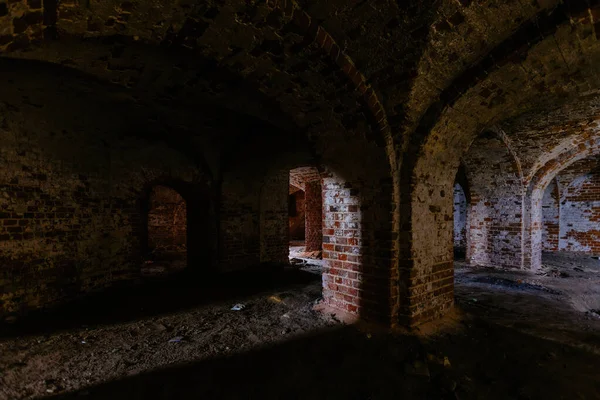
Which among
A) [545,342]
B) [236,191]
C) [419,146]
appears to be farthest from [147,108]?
Answer: [545,342]

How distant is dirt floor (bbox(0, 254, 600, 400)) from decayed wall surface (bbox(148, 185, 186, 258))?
6.11 metres

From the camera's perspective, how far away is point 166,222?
34.8 feet

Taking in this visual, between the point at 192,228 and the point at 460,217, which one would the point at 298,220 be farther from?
the point at 192,228

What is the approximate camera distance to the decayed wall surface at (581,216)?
33.3ft

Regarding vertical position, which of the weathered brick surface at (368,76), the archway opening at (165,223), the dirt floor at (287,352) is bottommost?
the dirt floor at (287,352)

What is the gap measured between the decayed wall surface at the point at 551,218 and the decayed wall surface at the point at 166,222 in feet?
41.2

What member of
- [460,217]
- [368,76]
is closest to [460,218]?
[460,217]

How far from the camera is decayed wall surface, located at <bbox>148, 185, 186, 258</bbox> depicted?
10.4m

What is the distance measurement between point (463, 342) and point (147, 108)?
16.3 feet

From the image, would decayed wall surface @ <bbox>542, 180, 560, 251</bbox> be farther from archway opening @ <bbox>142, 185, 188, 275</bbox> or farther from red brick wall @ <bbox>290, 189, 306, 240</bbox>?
archway opening @ <bbox>142, 185, 188, 275</bbox>

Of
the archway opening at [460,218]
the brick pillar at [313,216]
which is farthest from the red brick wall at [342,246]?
the archway opening at [460,218]

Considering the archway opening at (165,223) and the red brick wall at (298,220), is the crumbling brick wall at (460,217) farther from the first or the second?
the archway opening at (165,223)

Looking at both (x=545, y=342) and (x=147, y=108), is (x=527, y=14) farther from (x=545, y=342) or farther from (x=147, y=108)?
(x=147, y=108)

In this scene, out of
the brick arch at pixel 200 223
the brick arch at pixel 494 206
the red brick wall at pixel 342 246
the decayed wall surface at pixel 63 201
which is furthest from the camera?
the brick arch at pixel 494 206
